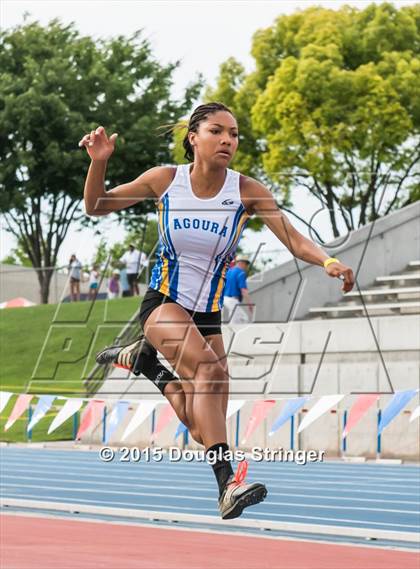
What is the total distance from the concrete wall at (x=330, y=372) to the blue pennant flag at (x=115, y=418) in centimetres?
14

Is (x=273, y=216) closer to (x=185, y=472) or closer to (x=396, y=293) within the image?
(x=185, y=472)

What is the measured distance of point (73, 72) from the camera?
136ft

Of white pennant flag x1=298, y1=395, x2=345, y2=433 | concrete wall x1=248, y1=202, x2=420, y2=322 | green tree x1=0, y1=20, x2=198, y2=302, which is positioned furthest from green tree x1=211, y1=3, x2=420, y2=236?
white pennant flag x1=298, y1=395, x2=345, y2=433

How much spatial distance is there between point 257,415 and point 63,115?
22.8m

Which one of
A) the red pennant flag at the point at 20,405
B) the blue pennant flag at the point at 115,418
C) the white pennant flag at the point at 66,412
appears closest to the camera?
the white pennant flag at the point at 66,412

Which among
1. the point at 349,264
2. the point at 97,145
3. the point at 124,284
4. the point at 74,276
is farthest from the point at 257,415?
the point at 97,145

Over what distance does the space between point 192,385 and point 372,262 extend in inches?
824

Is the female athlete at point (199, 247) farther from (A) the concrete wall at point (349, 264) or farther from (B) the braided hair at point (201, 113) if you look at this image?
(A) the concrete wall at point (349, 264)

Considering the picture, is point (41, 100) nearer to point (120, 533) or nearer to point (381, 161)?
point (381, 161)

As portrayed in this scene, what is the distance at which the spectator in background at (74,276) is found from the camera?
106ft

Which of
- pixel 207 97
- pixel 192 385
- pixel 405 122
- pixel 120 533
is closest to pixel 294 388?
pixel 120 533

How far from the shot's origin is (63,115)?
40344mm

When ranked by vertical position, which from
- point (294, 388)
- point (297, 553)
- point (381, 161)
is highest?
point (381, 161)

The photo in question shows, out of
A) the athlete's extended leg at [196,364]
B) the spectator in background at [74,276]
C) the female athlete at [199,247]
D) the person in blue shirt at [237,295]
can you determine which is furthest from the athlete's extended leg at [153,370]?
the spectator in background at [74,276]
